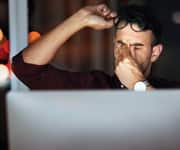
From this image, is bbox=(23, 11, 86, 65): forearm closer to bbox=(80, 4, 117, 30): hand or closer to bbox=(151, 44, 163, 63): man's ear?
bbox=(80, 4, 117, 30): hand

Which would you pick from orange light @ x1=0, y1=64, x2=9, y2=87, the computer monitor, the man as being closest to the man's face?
the man

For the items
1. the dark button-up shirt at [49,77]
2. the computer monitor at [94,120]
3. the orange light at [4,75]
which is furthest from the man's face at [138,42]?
the computer monitor at [94,120]

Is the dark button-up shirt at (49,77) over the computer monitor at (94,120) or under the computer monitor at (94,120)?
under

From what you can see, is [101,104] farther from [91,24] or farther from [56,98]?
[91,24]

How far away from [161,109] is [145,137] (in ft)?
0.21

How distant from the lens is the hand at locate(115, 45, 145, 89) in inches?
56.1

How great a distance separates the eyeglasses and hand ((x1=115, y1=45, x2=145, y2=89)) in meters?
0.11

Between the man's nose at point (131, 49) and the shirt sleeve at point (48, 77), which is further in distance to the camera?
the shirt sleeve at point (48, 77)

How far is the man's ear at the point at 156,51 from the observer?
2183 millimetres

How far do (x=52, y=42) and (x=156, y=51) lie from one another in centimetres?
51

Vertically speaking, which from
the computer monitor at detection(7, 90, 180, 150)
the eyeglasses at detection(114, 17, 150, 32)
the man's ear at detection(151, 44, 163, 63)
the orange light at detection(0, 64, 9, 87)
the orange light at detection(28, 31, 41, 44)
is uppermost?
the computer monitor at detection(7, 90, 180, 150)

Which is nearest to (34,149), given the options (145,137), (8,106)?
(8,106)

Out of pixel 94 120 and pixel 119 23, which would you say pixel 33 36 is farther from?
pixel 94 120

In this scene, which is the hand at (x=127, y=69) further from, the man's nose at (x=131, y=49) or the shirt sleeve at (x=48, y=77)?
the shirt sleeve at (x=48, y=77)
